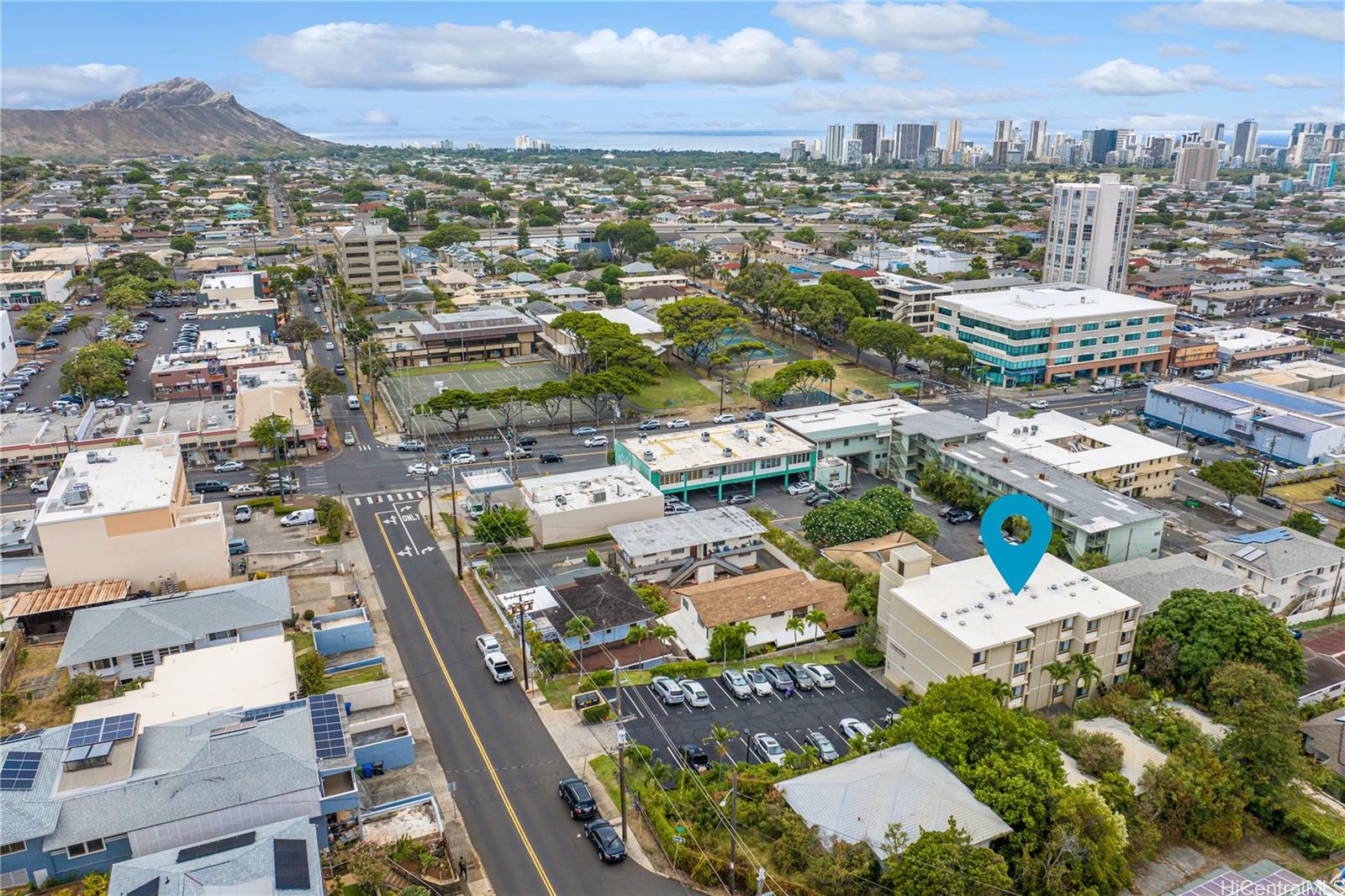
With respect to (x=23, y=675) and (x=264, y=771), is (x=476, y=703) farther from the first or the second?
(x=23, y=675)

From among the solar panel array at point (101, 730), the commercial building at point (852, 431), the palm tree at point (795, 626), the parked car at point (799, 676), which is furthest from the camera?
the commercial building at point (852, 431)

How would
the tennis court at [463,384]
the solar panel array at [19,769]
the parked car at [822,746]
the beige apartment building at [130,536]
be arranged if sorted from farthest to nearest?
the tennis court at [463,384]
the beige apartment building at [130,536]
the parked car at [822,746]
the solar panel array at [19,769]

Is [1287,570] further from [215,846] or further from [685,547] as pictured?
[215,846]

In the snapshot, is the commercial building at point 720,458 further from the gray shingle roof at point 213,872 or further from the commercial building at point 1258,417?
the gray shingle roof at point 213,872

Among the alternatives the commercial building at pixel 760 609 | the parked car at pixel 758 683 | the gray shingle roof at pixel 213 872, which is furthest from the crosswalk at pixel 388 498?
the gray shingle roof at pixel 213 872

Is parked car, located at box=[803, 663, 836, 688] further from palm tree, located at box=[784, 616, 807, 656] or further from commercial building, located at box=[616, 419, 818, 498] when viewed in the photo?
commercial building, located at box=[616, 419, 818, 498]

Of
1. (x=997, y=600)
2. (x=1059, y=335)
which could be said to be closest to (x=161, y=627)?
(x=997, y=600)
